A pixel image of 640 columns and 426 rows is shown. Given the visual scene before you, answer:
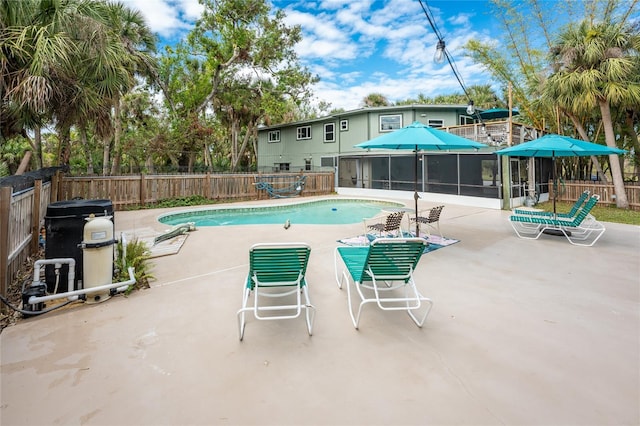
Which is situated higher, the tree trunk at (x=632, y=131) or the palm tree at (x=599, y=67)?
the palm tree at (x=599, y=67)

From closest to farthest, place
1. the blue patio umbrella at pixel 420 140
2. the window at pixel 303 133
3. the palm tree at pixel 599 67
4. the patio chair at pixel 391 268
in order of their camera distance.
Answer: the patio chair at pixel 391 268, the blue patio umbrella at pixel 420 140, the palm tree at pixel 599 67, the window at pixel 303 133

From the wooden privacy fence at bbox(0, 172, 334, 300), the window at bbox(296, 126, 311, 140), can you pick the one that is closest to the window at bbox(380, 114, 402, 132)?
the wooden privacy fence at bbox(0, 172, 334, 300)

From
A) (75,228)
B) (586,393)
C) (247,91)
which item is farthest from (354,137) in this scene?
(586,393)

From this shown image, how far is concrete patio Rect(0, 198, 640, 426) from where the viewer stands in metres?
1.88

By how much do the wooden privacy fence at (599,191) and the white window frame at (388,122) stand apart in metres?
8.14

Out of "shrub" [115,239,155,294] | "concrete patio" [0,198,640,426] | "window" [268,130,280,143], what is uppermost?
"window" [268,130,280,143]

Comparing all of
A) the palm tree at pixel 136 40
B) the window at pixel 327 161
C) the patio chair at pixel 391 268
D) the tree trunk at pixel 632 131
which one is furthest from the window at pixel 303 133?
the patio chair at pixel 391 268

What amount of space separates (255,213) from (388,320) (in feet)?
31.9

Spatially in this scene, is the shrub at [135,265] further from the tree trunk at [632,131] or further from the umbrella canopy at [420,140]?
the tree trunk at [632,131]

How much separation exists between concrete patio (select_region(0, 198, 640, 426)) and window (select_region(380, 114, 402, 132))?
14.1 meters

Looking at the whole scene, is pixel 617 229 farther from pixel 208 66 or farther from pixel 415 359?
pixel 208 66

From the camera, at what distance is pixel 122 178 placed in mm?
11148

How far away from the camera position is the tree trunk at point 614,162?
1048cm

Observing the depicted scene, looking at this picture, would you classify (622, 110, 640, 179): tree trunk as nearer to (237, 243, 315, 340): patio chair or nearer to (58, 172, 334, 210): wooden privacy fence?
(58, 172, 334, 210): wooden privacy fence
